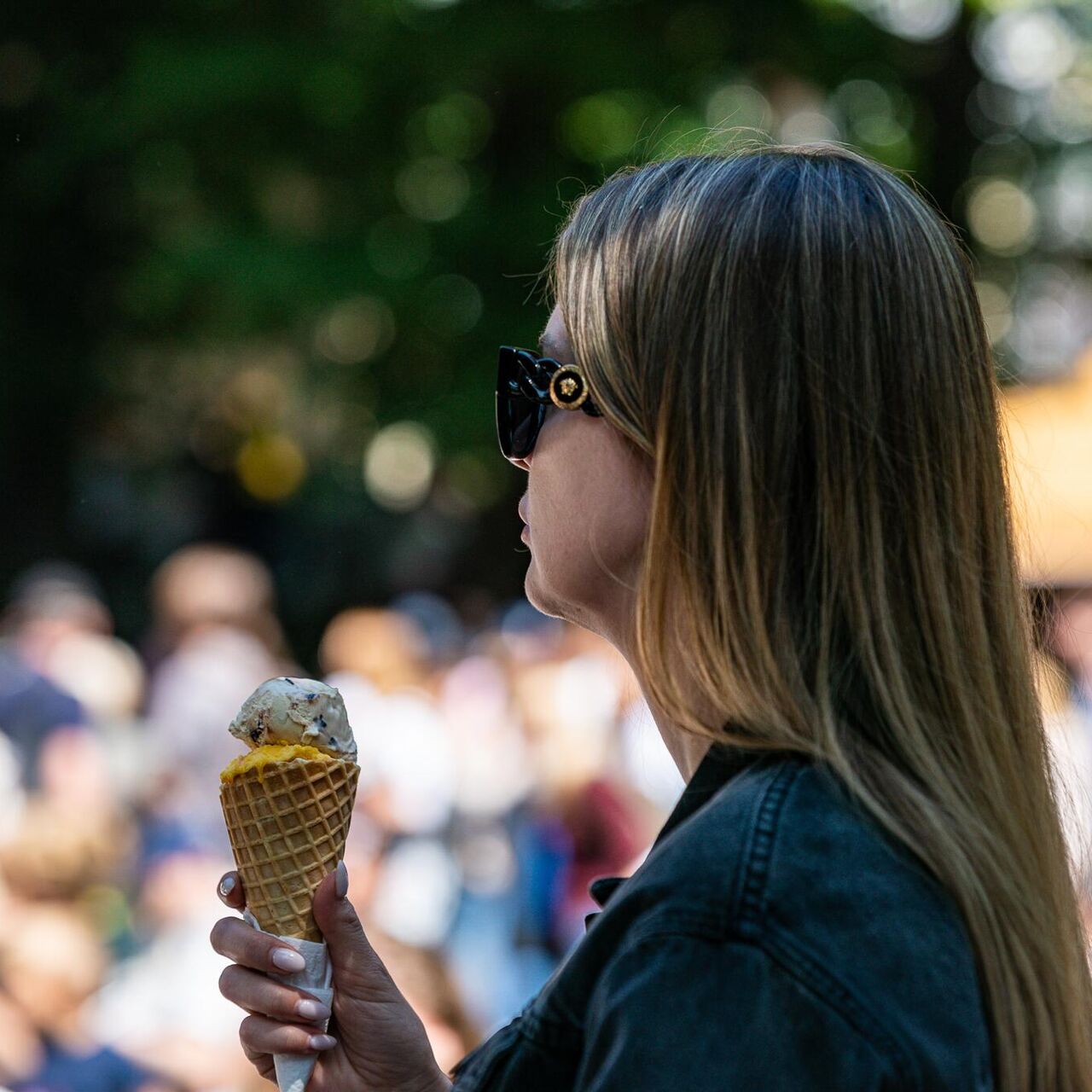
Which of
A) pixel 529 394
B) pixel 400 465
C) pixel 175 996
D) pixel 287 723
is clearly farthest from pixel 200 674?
pixel 400 465

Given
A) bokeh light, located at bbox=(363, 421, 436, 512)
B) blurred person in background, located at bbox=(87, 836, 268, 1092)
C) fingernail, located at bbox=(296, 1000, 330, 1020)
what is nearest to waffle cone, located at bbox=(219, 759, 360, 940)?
fingernail, located at bbox=(296, 1000, 330, 1020)

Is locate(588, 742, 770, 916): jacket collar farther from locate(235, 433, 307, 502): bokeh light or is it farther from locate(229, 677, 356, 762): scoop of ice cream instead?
locate(235, 433, 307, 502): bokeh light

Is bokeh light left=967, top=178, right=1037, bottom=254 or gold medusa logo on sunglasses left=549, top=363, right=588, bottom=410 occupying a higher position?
bokeh light left=967, top=178, right=1037, bottom=254

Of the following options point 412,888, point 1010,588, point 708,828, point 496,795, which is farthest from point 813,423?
point 496,795

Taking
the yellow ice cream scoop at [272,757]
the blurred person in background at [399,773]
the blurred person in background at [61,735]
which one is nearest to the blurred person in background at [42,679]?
the blurred person in background at [61,735]

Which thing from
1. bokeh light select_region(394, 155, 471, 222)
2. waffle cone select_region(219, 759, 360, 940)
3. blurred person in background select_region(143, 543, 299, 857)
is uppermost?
bokeh light select_region(394, 155, 471, 222)

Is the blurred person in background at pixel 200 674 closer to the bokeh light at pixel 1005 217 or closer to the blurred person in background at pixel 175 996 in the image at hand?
the blurred person in background at pixel 175 996

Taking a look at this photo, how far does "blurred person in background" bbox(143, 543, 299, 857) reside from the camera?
6.48 metres

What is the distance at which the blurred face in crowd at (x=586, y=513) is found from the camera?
163 centimetres

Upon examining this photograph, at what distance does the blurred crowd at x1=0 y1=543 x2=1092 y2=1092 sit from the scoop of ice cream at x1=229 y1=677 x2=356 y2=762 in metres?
0.58

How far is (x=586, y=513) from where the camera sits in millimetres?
1657

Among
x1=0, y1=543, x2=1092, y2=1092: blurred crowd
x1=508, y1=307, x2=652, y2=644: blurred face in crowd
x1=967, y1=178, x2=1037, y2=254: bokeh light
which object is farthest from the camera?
x1=967, y1=178, x2=1037, y2=254: bokeh light

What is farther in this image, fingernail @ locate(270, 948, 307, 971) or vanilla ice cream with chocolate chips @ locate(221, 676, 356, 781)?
vanilla ice cream with chocolate chips @ locate(221, 676, 356, 781)

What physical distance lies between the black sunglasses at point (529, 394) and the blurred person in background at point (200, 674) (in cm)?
447
